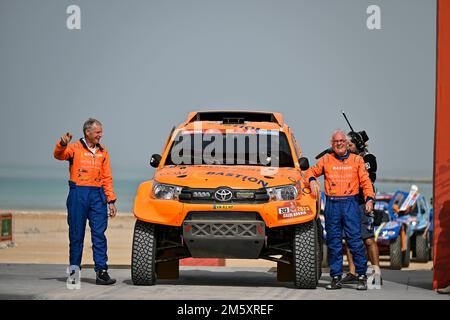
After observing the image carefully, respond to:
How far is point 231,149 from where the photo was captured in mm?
16781

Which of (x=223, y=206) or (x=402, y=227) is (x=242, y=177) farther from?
(x=402, y=227)

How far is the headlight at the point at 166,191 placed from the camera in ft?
Result: 50.4

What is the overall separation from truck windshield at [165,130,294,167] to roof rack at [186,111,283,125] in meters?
0.49

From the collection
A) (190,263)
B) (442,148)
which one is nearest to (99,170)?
(442,148)

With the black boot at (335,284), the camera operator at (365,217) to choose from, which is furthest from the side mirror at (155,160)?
the black boot at (335,284)

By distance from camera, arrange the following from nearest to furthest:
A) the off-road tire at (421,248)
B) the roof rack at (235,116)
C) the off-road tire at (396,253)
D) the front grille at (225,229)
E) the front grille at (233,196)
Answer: the front grille at (225,229), the front grille at (233,196), the roof rack at (235,116), the off-road tire at (396,253), the off-road tire at (421,248)

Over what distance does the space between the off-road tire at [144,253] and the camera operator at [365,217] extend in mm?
2472

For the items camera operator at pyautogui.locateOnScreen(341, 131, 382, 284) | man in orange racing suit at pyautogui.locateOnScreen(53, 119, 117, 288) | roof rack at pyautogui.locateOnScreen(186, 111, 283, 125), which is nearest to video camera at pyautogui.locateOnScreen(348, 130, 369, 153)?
camera operator at pyautogui.locateOnScreen(341, 131, 382, 284)

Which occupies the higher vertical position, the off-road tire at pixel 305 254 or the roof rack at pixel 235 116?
the roof rack at pixel 235 116

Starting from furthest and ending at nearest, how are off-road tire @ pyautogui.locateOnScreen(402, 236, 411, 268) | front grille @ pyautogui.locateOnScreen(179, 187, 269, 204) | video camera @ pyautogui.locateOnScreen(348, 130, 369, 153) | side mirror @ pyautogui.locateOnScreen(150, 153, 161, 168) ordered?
1. off-road tire @ pyautogui.locateOnScreen(402, 236, 411, 268)
2. video camera @ pyautogui.locateOnScreen(348, 130, 369, 153)
3. side mirror @ pyautogui.locateOnScreen(150, 153, 161, 168)
4. front grille @ pyautogui.locateOnScreen(179, 187, 269, 204)

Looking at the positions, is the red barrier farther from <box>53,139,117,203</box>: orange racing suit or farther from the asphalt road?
<box>53,139,117,203</box>: orange racing suit

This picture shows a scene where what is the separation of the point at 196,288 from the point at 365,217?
2.51 meters

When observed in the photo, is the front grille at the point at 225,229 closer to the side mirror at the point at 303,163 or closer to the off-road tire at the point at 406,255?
the side mirror at the point at 303,163

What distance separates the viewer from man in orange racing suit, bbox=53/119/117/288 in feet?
50.6
